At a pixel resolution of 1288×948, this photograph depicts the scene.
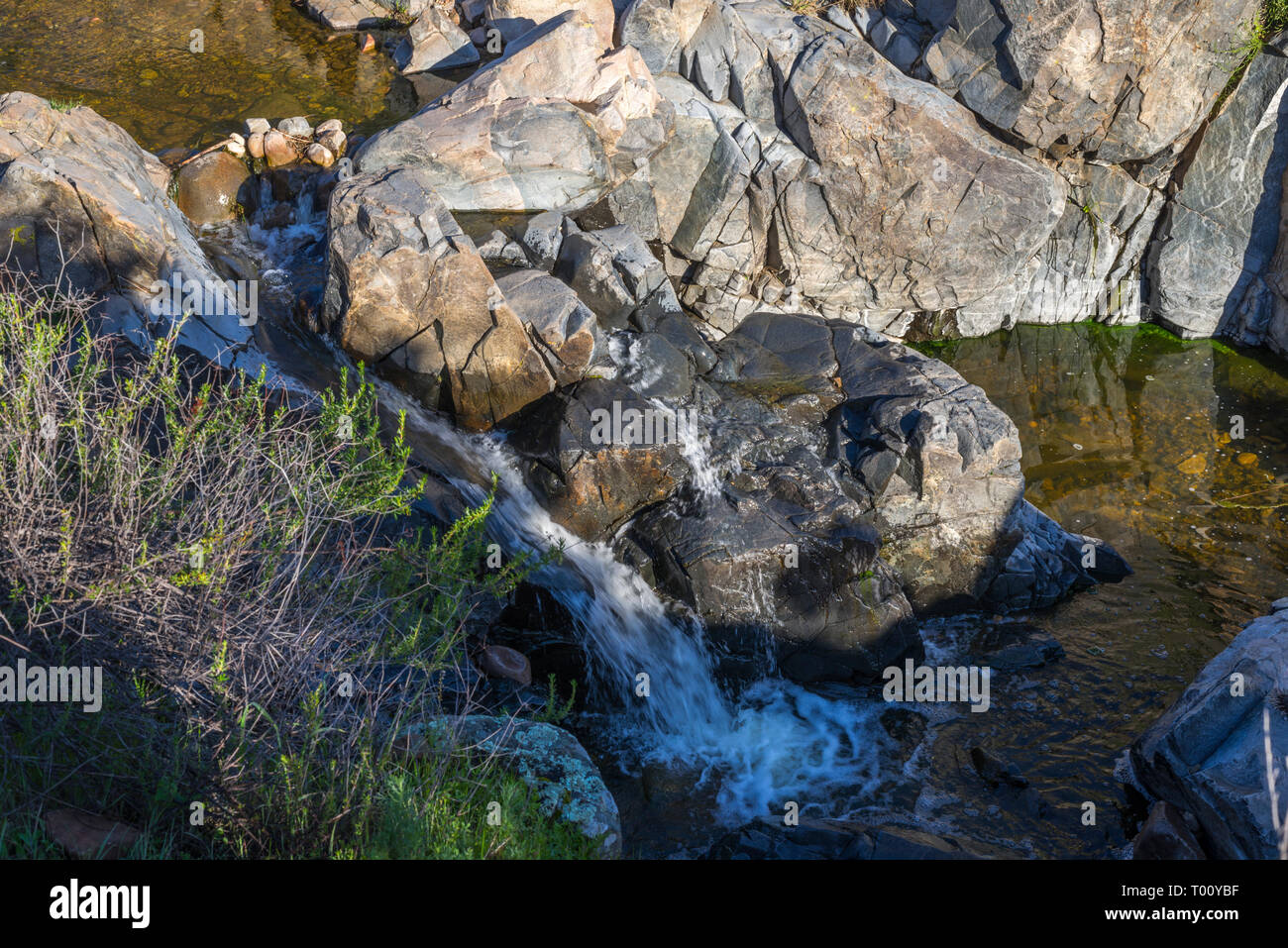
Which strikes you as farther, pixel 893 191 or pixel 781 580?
pixel 893 191

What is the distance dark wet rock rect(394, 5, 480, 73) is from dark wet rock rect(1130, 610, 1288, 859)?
35.6ft

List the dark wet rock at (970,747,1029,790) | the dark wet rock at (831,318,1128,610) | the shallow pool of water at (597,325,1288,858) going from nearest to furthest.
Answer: the shallow pool of water at (597,325,1288,858)
the dark wet rock at (970,747,1029,790)
the dark wet rock at (831,318,1128,610)

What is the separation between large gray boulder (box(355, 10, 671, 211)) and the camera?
9.16 meters

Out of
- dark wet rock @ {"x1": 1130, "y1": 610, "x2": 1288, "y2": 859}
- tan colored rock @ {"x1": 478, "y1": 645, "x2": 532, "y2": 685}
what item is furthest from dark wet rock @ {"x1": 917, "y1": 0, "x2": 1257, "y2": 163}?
tan colored rock @ {"x1": 478, "y1": 645, "x2": 532, "y2": 685}

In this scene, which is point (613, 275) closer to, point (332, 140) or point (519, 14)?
point (332, 140)

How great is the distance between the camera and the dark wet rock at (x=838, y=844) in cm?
545

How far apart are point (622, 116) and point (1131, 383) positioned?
6295 mm

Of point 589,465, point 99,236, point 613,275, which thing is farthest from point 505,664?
point 99,236

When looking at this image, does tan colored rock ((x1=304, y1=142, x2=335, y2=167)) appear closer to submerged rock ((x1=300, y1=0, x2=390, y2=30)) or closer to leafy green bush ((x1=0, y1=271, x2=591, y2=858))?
submerged rock ((x1=300, y1=0, x2=390, y2=30))

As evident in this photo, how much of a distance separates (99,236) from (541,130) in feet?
13.1

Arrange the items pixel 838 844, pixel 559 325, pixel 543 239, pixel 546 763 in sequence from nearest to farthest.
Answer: pixel 546 763, pixel 838 844, pixel 559 325, pixel 543 239

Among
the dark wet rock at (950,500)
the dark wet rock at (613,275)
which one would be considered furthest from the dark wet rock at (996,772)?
the dark wet rock at (613,275)

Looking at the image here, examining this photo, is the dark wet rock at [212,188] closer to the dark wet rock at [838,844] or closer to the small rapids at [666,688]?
the small rapids at [666,688]

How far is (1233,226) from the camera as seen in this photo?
1055cm
